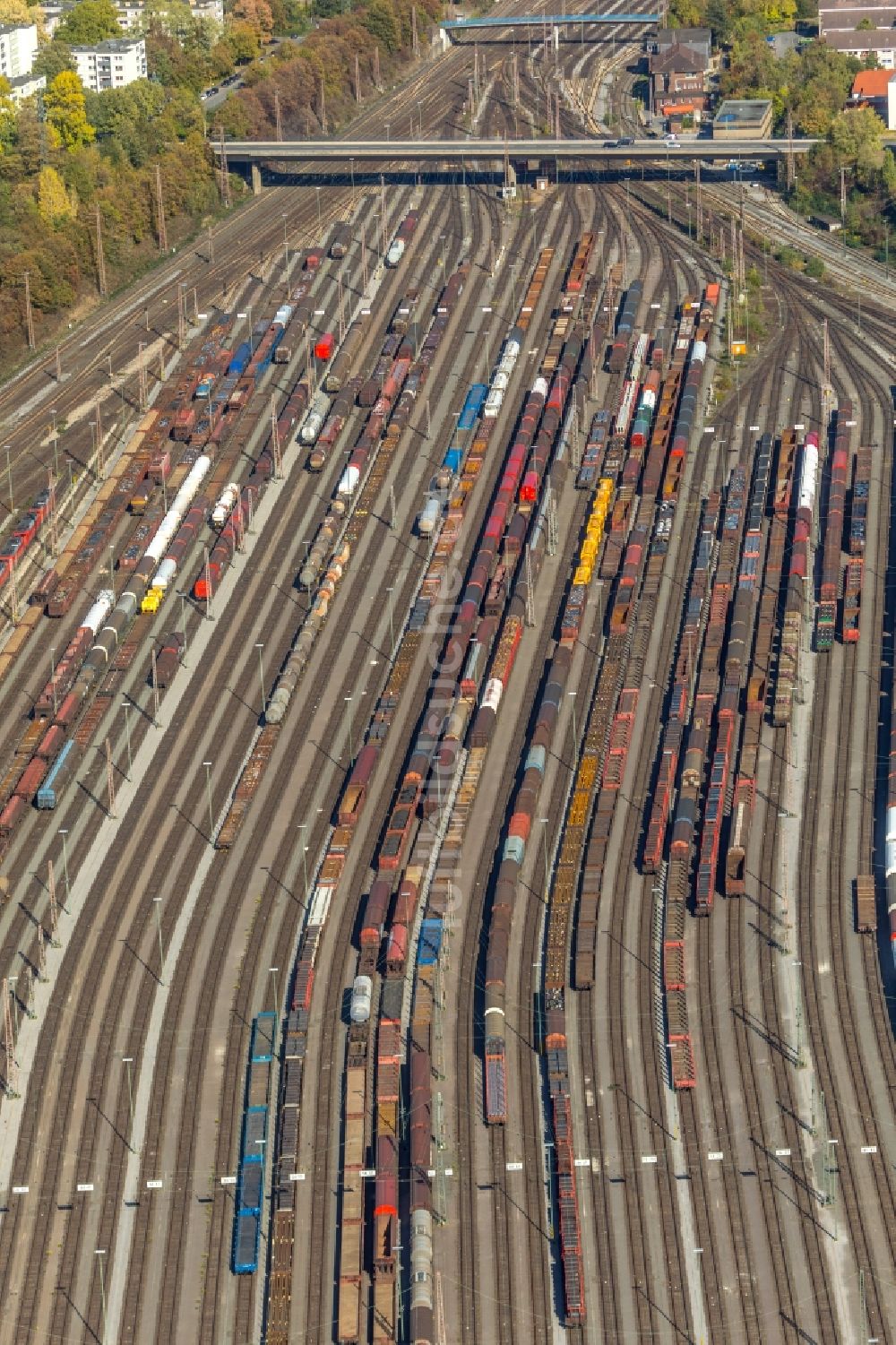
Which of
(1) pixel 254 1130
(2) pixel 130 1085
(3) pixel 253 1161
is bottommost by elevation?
(3) pixel 253 1161

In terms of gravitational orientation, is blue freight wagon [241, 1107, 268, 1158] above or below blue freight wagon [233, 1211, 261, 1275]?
above

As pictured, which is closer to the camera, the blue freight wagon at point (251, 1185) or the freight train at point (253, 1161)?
Answer: the freight train at point (253, 1161)

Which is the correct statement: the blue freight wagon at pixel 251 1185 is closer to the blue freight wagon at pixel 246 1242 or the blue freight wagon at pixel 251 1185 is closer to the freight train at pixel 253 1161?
the freight train at pixel 253 1161

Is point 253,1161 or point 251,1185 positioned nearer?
point 251,1185

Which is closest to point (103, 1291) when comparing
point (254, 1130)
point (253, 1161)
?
point (253, 1161)

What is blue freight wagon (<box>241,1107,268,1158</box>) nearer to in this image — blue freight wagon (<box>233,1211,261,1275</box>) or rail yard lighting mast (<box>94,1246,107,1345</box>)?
blue freight wagon (<box>233,1211,261,1275</box>)

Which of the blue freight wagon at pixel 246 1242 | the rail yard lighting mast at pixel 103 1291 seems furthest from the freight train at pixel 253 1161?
the rail yard lighting mast at pixel 103 1291

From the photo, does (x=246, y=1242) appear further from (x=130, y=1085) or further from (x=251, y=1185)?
(x=130, y=1085)

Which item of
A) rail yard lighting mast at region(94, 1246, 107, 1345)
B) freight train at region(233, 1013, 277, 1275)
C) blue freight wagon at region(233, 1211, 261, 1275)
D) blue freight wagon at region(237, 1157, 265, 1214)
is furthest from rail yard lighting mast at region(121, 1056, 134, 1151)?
blue freight wagon at region(233, 1211, 261, 1275)
